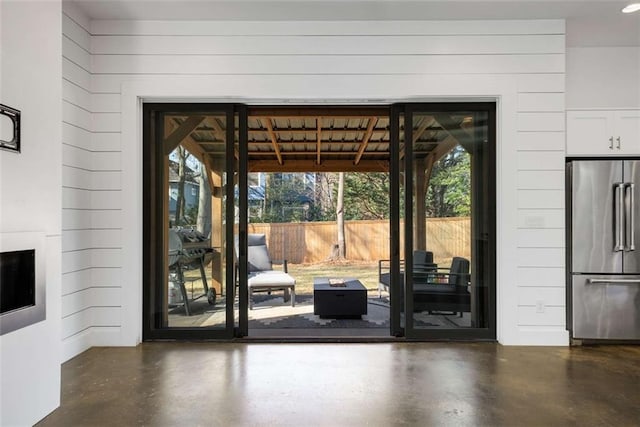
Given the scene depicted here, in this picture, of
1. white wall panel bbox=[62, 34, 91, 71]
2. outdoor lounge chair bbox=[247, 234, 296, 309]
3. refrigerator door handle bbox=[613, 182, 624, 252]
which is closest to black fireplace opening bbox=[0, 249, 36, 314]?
white wall panel bbox=[62, 34, 91, 71]

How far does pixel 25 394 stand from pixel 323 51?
323 centimetres

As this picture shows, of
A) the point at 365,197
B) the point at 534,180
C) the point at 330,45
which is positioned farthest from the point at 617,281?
the point at 365,197

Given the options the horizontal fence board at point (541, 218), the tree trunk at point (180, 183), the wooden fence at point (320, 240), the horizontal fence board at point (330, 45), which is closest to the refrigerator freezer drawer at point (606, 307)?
the horizontal fence board at point (541, 218)

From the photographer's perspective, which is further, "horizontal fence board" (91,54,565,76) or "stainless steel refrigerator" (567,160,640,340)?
"horizontal fence board" (91,54,565,76)

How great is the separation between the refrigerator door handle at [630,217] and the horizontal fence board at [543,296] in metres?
0.66

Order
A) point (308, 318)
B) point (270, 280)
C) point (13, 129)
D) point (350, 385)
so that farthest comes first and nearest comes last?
point (270, 280) → point (308, 318) → point (350, 385) → point (13, 129)

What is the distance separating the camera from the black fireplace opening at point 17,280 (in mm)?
1940

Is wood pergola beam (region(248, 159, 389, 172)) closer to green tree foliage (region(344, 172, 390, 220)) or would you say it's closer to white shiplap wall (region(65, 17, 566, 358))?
green tree foliage (region(344, 172, 390, 220))

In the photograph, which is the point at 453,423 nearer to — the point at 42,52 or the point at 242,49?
the point at 42,52

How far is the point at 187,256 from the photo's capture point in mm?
3691

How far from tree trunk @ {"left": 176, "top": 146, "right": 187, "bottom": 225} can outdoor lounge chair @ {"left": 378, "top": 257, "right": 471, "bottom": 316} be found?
7.35 feet

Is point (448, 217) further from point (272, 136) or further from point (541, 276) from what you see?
point (272, 136)

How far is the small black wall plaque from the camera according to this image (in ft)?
6.25

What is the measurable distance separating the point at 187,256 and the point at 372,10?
8.97 feet
